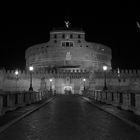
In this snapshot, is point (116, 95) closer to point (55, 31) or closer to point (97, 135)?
point (97, 135)

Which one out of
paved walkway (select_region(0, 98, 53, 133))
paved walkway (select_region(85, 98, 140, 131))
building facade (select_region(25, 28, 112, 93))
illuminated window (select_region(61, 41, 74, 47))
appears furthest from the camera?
illuminated window (select_region(61, 41, 74, 47))

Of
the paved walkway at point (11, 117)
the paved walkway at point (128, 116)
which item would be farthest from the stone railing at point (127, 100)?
the paved walkway at point (11, 117)

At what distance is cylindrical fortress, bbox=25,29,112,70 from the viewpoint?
3585 inches

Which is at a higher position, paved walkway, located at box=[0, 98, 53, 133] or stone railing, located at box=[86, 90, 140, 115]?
stone railing, located at box=[86, 90, 140, 115]

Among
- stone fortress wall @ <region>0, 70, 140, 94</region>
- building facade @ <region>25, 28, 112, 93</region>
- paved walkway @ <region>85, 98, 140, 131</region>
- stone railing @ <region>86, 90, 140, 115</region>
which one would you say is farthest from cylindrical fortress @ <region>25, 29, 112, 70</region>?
paved walkway @ <region>85, 98, 140, 131</region>

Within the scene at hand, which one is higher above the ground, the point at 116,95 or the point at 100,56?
the point at 100,56

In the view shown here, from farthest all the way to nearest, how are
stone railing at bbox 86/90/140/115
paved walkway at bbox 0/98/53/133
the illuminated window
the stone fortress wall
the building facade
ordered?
the illuminated window → the building facade → the stone fortress wall → stone railing at bbox 86/90/140/115 → paved walkway at bbox 0/98/53/133

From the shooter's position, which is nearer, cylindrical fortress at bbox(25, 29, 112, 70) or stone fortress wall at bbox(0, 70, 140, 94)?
stone fortress wall at bbox(0, 70, 140, 94)

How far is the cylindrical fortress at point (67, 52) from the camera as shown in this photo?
91062mm

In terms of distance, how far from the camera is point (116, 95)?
18828mm

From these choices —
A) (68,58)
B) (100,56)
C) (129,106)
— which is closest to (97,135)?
(129,106)

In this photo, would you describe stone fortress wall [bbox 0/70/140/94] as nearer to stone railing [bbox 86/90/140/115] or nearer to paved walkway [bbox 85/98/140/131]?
stone railing [bbox 86/90/140/115]

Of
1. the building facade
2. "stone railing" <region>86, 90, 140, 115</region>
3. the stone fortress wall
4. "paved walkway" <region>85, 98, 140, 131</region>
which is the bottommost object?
"paved walkway" <region>85, 98, 140, 131</region>

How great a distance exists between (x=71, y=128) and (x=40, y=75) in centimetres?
6182
